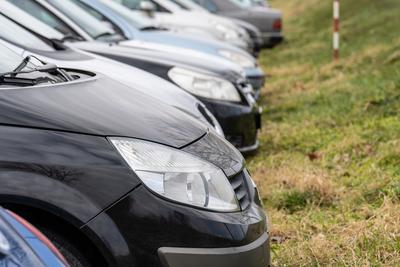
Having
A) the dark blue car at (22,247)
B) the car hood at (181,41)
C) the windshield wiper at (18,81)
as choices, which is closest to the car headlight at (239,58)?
the car hood at (181,41)

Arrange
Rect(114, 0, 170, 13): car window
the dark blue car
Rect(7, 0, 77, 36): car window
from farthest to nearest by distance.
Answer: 1. Rect(114, 0, 170, 13): car window
2. Rect(7, 0, 77, 36): car window
3. the dark blue car

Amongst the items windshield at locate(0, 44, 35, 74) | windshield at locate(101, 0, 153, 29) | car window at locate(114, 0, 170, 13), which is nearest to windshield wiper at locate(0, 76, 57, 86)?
windshield at locate(0, 44, 35, 74)

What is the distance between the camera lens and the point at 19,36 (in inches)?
194

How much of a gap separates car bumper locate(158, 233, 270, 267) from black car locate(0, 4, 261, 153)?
9.44 ft

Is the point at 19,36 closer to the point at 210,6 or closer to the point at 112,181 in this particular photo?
the point at 112,181

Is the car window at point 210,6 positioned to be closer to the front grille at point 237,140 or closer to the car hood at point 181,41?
the car hood at point 181,41

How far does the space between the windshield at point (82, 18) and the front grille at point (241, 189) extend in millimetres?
3592

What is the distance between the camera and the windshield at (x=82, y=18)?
6621 mm

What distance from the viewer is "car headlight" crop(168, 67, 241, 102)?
5.98m

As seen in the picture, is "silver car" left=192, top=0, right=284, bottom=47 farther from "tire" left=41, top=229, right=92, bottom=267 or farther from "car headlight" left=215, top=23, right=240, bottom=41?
"tire" left=41, top=229, right=92, bottom=267

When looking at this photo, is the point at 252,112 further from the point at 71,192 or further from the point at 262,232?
the point at 71,192

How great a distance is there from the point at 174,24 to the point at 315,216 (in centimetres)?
590

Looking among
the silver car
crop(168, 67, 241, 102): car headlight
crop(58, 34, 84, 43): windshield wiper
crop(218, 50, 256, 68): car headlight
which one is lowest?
the silver car

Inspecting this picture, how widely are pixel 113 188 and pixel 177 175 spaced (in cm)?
26
